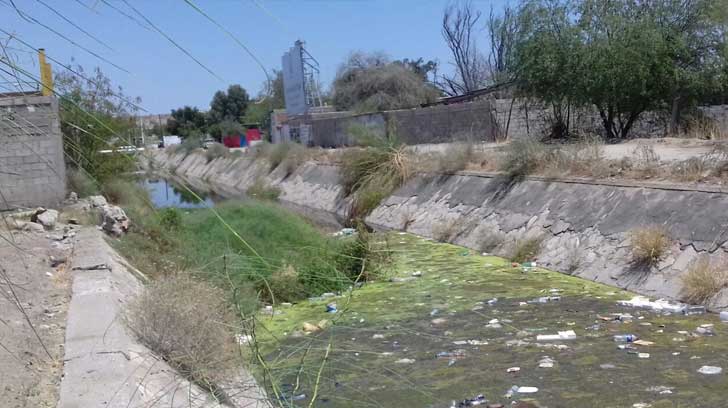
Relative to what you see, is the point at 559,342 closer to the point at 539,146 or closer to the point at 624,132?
the point at 539,146

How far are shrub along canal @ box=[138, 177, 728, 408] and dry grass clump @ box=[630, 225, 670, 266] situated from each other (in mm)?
717

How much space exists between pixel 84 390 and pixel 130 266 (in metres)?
7.31

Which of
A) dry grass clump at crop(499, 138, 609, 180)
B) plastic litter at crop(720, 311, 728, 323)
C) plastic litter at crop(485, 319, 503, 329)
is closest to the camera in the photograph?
plastic litter at crop(720, 311, 728, 323)

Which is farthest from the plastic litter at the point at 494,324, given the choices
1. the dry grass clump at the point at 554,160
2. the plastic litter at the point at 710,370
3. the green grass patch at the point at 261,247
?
the dry grass clump at the point at 554,160

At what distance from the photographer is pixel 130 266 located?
12.9m

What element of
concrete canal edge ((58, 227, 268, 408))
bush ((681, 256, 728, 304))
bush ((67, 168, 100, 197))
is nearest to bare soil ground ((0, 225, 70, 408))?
concrete canal edge ((58, 227, 268, 408))

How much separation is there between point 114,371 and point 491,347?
15.1ft

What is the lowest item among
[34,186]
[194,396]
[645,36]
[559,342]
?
[559,342]

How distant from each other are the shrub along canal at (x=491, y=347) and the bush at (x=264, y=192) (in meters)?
20.3

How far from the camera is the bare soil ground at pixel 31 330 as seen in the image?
5.65 meters

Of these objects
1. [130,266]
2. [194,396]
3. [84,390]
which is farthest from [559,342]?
[130,266]

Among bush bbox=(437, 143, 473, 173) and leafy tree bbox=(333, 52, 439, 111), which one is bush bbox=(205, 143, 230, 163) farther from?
bush bbox=(437, 143, 473, 173)

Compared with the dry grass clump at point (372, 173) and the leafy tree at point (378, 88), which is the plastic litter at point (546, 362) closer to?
the dry grass clump at point (372, 173)

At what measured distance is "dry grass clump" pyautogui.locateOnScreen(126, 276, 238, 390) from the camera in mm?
6168
